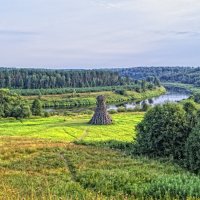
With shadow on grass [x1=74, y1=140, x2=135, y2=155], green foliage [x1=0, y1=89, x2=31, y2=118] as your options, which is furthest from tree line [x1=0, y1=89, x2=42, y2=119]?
shadow on grass [x1=74, y1=140, x2=135, y2=155]

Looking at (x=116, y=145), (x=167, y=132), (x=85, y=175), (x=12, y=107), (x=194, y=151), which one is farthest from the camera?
(x=12, y=107)

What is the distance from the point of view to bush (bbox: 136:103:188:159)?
125 feet

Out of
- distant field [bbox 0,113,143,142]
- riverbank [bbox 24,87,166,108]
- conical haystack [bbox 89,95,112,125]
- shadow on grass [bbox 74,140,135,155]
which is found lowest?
riverbank [bbox 24,87,166,108]

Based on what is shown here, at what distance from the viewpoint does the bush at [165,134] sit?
125 feet

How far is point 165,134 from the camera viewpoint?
125 ft

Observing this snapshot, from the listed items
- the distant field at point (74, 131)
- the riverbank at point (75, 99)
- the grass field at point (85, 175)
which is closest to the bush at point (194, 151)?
the grass field at point (85, 175)

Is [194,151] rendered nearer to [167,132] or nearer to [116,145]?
[167,132]

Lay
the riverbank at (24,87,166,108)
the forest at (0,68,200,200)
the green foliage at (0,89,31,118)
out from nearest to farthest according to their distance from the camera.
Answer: the forest at (0,68,200,200)
the green foliage at (0,89,31,118)
the riverbank at (24,87,166,108)

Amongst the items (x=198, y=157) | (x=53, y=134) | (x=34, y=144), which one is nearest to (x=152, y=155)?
(x=198, y=157)

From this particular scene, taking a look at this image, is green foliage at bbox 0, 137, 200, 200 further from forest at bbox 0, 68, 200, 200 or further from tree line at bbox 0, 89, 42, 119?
tree line at bbox 0, 89, 42, 119

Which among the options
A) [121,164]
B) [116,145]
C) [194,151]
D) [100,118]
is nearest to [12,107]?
[100,118]

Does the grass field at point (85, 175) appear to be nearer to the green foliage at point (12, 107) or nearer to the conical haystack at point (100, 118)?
the conical haystack at point (100, 118)

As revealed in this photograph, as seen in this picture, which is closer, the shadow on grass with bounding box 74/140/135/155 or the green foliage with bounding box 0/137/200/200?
the green foliage with bounding box 0/137/200/200

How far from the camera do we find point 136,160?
115 feet
